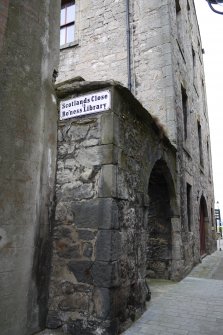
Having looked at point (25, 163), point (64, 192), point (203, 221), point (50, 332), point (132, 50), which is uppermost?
point (132, 50)

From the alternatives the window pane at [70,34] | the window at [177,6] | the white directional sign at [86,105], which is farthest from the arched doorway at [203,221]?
the white directional sign at [86,105]

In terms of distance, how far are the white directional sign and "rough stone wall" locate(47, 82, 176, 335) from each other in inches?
2.8

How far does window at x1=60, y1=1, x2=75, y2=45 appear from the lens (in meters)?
9.02

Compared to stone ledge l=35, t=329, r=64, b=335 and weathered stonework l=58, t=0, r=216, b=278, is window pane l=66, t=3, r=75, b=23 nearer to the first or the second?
weathered stonework l=58, t=0, r=216, b=278

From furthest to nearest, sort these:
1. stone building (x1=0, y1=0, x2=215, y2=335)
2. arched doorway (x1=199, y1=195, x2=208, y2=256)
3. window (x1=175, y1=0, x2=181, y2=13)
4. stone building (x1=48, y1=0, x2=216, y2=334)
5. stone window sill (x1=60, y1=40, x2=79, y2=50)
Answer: arched doorway (x1=199, y1=195, x2=208, y2=256) → window (x1=175, y1=0, x2=181, y2=13) → stone window sill (x1=60, y1=40, x2=79, y2=50) → stone building (x1=48, y1=0, x2=216, y2=334) → stone building (x1=0, y1=0, x2=215, y2=335)

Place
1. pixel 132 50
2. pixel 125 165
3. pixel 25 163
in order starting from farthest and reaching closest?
pixel 132 50 → pixel 125 165 → pixel 25 163

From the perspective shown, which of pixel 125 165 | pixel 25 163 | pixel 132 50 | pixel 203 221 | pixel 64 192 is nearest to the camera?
pixel 25 163

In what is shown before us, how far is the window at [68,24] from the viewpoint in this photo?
355 inches

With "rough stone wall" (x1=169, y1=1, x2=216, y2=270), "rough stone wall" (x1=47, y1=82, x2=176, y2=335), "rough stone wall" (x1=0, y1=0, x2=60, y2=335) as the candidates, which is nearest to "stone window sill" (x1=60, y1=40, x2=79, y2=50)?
"rough stone wall" (x1=169, y1=1, x2=216, y2=270)

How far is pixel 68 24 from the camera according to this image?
29.9 ft

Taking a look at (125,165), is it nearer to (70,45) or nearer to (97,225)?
(97,225)

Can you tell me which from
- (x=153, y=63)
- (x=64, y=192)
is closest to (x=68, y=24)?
(x=153, y=63)

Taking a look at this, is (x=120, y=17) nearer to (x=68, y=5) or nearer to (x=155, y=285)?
(x=68, y=5)

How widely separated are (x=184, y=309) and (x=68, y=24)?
26.9 feet
